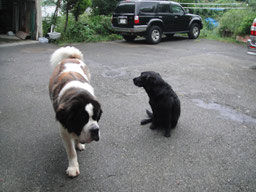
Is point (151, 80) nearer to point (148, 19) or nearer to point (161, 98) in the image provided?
point (161, 98)

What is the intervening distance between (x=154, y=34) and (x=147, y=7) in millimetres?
1375

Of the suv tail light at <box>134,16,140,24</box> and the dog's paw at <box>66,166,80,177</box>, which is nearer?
the dog's paw at <box>66,166,80,177</box>

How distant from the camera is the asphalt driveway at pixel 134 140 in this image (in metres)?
2.80

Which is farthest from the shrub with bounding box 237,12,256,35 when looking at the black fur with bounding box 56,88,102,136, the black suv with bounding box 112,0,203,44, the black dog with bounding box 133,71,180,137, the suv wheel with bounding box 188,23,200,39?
the black fur with bounding box 56,88,102,136

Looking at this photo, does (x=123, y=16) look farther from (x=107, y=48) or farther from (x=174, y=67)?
(x=174, y=67)

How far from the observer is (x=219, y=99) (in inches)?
208

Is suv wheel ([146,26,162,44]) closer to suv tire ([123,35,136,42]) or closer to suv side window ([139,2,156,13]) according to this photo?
suv side window ([139,2,156,13])

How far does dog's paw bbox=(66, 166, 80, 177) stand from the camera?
2.82 metres

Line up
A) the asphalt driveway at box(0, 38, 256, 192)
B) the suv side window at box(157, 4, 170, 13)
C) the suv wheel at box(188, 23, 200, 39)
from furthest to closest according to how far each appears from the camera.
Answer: the suv wheel at box(188, 23, 200, 39)
the suv side window at box(157, 4, 170, 13)
the asphalt driveway at box(0, 38, 256, 192)

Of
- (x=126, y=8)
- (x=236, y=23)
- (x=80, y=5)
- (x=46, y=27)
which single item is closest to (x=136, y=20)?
(x=126, y=8)

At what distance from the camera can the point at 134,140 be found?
3.66 metres

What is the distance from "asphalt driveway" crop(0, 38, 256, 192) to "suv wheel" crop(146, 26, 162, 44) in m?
5.18

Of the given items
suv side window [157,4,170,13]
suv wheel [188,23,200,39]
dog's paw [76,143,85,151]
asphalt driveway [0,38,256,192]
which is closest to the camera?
asphalt driveway [0,38,256,192]

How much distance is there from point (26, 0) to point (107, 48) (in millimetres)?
5336
